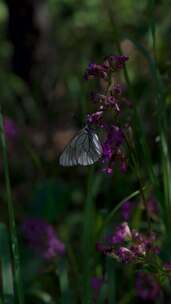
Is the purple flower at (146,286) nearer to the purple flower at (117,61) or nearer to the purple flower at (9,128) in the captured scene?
the purple flower at (117,61)

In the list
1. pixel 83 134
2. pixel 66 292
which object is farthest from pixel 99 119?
pixel 66 292

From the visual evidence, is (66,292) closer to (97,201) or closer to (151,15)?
(151,15)

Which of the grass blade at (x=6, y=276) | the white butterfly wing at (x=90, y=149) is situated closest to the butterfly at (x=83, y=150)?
the white butterfly wing at (x=90, y=149)

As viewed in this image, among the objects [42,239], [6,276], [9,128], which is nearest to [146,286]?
[42,239]

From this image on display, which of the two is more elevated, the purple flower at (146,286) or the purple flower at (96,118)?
the purple flower at (96,118)

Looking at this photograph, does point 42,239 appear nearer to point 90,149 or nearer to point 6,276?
point 6,276

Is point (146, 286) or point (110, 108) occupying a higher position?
point (110, 108)
